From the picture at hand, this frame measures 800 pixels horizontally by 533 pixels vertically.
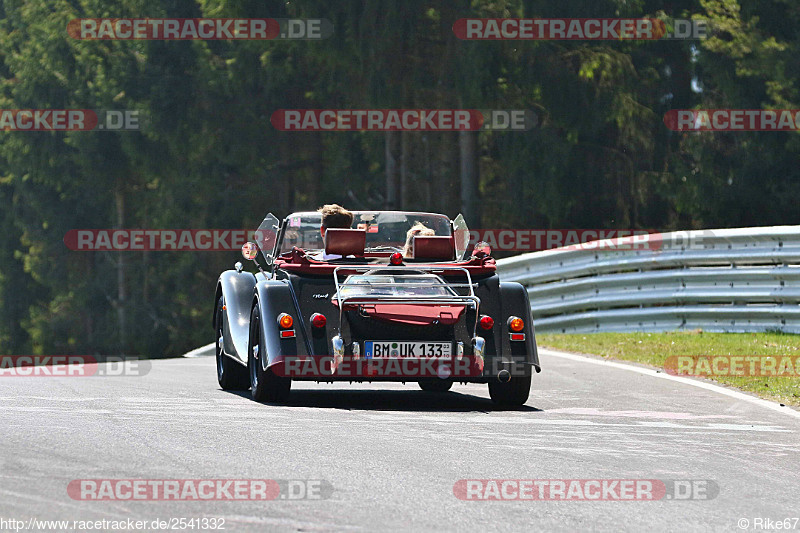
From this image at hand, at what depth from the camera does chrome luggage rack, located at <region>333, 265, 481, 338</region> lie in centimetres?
966

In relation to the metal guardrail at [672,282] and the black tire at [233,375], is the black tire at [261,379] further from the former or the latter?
the metal guardrail at [672,282]

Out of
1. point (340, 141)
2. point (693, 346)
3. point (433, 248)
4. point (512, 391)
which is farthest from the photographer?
point (340, 141)

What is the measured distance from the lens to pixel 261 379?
9.98 meters

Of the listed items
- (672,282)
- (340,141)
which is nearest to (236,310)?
(672,282)

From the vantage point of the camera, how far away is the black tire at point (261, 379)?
9.95 m

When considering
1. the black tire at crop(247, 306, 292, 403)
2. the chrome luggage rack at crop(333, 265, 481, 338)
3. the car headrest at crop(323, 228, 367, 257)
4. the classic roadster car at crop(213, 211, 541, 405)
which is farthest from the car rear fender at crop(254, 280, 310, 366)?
the car headrest at crop(323, 228, 367, 257)

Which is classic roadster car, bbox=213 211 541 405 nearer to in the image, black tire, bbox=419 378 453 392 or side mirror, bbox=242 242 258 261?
side mirror, bbox=242 242 258 261

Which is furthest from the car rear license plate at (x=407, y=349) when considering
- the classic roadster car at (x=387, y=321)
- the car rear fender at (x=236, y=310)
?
the car rear fender at (x=236, y=310)

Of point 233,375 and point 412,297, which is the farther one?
point 233,375

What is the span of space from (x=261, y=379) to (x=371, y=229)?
1.95 metres

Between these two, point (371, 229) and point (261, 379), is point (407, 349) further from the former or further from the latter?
point (371, 229)

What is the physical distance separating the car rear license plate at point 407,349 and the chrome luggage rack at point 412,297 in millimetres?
244

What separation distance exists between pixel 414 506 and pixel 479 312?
4.24 meters

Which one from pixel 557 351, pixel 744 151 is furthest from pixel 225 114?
pixel 557 351
